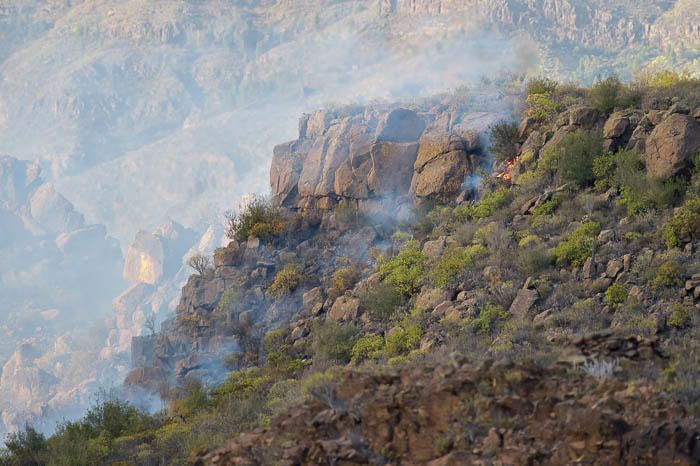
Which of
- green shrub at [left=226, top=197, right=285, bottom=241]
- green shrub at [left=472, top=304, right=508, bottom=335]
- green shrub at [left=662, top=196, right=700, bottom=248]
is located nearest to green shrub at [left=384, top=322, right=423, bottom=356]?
green shrub at [left=472, top=304, right=508, bottom=335]

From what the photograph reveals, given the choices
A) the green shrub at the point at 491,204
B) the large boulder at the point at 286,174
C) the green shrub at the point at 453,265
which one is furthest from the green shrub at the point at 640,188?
the large boulder at the point at 286,174

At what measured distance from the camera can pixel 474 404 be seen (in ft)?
40.3

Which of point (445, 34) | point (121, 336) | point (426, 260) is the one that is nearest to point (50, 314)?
point (121, 336)

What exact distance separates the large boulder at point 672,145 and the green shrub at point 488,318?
6154 millimetres

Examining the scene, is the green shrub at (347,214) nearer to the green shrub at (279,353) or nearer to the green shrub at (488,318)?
the green shrub at (279,353)

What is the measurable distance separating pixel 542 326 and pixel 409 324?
3.99 meters

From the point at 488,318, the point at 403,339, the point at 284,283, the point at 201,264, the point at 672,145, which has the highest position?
the point at 672,145

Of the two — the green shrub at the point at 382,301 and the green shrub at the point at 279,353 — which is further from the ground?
the green shrub at the point at 382,301

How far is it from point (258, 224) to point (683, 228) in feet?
54.5

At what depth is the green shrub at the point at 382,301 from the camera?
23.7m

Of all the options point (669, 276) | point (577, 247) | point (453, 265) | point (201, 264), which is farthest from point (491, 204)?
point (201, 264)

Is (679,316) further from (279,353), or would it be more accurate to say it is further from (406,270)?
(279,353)

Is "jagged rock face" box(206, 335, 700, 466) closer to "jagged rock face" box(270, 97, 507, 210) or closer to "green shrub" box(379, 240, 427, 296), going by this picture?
"green shrub" box(379, 240, 427, 296)

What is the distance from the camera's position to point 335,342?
75.3 feet
